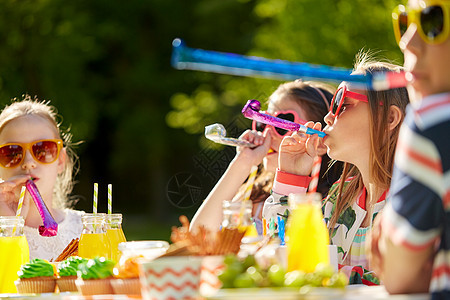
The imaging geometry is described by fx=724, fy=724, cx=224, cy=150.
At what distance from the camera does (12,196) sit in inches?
163

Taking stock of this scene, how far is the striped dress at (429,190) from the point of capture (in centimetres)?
182

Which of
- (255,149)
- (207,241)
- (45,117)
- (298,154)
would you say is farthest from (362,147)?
(45,117)

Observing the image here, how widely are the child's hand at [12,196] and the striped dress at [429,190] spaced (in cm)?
Answer: 264

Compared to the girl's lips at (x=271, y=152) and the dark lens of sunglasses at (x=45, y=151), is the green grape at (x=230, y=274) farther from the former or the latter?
the girl's lips at (x=271, y=152)

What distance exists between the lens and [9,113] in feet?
14.8

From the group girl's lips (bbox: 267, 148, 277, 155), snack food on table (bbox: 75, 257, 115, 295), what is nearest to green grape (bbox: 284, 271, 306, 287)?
snack food on table (bbox: 75, 257, 115, 295)

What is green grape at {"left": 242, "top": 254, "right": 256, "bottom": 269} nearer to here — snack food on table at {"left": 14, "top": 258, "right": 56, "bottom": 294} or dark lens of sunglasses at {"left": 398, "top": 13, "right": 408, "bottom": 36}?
dark lens of sunglasses at {"left": 398, "top": 13, "right": 408, "bottom": 36}

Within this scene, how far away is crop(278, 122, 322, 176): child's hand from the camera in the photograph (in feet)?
13.5

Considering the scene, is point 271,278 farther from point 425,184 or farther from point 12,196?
point 12,196

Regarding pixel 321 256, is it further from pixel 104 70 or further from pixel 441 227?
pixel 104 70

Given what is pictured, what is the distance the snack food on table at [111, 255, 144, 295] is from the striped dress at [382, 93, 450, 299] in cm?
88

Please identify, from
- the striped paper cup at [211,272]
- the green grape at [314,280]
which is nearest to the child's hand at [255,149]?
the striped paper cup at [211,272]

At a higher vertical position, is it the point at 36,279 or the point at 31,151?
the point at 31,151

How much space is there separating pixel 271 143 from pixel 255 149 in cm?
15
